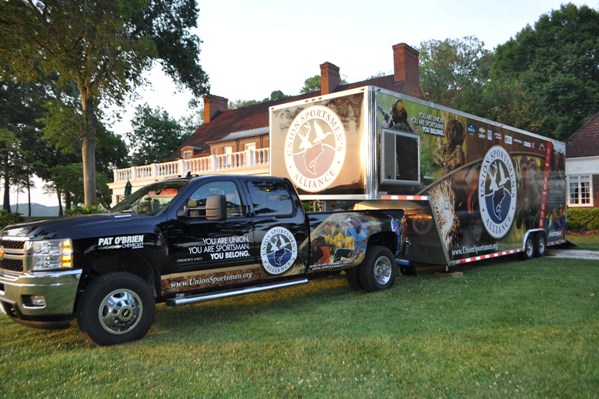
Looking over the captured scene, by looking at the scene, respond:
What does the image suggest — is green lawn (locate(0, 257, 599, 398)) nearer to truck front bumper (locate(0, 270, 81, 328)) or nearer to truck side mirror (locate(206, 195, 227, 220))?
truck front bumper (locate(0, 270, 81, 328))

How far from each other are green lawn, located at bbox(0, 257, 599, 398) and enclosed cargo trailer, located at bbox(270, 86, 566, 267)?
79.7 inches

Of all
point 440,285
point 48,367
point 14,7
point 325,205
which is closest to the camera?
point 48,367

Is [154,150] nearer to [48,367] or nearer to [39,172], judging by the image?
[39,172]

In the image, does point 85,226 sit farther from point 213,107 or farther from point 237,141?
point 213,107

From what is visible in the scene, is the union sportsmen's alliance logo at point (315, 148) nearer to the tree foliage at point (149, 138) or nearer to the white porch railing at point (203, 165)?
the white porch railing at point (203, 165)

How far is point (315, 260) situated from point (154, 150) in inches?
1771

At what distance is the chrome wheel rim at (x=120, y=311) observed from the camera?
5130 mm

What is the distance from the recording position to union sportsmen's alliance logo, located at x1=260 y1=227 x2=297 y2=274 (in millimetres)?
6535

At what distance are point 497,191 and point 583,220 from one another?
14538mm

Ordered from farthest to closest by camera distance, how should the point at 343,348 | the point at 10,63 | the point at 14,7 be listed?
the point at 10,63 < the point at 14,7 < the point at 343,348

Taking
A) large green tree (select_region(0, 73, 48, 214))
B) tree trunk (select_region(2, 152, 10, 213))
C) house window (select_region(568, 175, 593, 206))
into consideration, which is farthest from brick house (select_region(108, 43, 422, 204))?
tree trunk (select_region(2, 152, 10, 213))

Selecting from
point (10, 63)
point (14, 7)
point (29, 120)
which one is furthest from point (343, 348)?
point (29, 120)

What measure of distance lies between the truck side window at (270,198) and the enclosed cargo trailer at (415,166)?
1.63 meters

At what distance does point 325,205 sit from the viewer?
9367 mm
